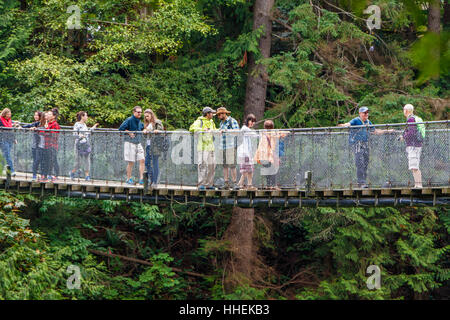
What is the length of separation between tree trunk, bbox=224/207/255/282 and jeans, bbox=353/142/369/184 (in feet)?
22.9

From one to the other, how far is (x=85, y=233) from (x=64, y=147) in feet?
25.3

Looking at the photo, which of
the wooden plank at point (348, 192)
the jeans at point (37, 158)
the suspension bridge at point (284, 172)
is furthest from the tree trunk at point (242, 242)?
the wooden plank at point (348, 192)

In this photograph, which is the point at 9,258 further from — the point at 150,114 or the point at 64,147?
the point at 150,114

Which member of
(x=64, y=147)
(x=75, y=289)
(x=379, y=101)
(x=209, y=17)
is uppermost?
(x=209, y=17)

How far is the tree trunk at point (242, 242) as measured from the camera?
52.2 feet

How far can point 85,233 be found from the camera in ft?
57.3

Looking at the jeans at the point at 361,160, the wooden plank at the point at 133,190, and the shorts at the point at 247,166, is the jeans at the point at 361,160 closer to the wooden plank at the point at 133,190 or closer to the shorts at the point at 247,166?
the shorts at the point at 247,166

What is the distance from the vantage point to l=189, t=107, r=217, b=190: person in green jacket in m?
9.41

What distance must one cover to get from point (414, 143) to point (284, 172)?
1.75 meters

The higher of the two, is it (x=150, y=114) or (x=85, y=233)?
(x=150, y=114)

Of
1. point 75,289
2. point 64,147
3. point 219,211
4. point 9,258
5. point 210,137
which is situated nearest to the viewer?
point 210,137

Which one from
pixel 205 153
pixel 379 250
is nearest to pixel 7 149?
pixel 205 153

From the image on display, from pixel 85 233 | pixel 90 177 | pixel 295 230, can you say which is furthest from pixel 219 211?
pixel 90 177

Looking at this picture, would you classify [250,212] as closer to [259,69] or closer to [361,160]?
[259,69]
